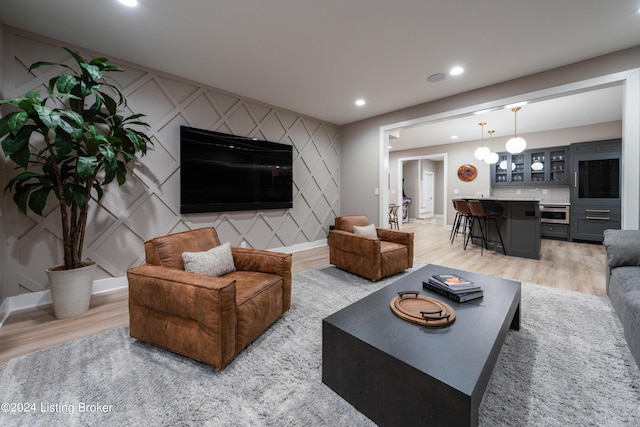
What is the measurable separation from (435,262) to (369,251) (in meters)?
1.57

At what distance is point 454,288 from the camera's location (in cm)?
168

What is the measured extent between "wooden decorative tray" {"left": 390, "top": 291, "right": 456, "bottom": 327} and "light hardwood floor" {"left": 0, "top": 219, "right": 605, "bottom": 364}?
6.55 ft

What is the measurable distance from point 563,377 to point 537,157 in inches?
246

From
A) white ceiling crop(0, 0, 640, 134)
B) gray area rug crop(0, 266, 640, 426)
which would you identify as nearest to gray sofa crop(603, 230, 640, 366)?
gray area rug crop(0, 266, 640, 426)

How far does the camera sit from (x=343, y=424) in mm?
1185

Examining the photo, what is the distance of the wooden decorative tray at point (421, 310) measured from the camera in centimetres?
134

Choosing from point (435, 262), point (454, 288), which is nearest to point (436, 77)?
point (435, 262)

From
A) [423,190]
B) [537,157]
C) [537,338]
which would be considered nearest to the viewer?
[537,338]

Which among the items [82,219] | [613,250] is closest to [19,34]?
[82,219]

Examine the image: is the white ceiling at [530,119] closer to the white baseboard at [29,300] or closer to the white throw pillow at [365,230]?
the white throw pillow at [365,230]

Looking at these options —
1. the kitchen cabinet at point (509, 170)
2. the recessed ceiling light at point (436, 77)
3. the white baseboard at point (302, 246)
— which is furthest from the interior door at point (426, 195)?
the recessed ceiling light at point (436, 77)

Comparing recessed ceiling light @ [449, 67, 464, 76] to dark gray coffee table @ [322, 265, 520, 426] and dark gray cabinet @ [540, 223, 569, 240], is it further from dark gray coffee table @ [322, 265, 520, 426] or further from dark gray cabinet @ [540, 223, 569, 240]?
dark gray cabinet @ [540, 223, 569, 240]

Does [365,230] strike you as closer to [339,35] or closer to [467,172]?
[339,35]

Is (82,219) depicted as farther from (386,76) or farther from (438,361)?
(386,76)
